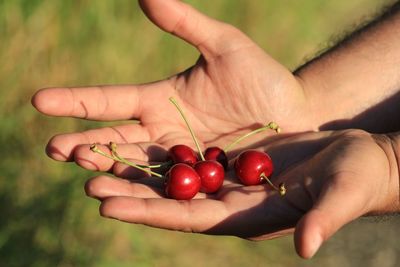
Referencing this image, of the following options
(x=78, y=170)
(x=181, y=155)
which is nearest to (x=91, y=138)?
(x=181, y=155)

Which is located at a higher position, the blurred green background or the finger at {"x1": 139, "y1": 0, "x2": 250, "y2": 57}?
the finger at {"x1": 139, "y1": 0, "x2": 250, "y2": 57}

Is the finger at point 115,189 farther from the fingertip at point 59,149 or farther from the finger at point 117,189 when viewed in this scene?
the fingertip at point 59,149

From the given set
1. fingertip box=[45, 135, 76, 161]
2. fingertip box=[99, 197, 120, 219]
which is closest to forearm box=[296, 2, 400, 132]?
fingertip box=[45, 135, 76, 161]

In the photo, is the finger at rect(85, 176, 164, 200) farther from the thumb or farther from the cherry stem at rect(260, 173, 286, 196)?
the thumb

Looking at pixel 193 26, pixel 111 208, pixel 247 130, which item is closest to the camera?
pixel 111 208

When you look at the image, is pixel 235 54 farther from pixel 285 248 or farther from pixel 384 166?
pixel 285 248

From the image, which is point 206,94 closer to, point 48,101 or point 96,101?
point 96,101
